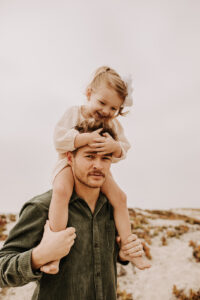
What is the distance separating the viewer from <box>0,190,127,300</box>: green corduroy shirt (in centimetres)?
197

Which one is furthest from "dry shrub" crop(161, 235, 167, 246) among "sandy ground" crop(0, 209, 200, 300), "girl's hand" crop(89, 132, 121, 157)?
"girl's hand" crop(89, 132, 121, 157)

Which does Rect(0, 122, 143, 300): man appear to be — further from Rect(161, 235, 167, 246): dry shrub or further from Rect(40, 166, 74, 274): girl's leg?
Rect(161, 235, 167, 246): dry shrub

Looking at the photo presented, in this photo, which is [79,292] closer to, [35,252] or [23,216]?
[35,252]

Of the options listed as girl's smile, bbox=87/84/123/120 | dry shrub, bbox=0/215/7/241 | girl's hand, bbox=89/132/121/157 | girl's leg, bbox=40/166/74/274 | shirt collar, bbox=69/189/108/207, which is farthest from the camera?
dry shrub, bbox=0/215/7/241

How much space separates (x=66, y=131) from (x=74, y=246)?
4.01 ft

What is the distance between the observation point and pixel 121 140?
3.15 m

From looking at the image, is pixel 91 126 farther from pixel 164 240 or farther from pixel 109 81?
pixel 164 240

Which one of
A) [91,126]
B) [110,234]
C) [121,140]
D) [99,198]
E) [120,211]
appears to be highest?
A: [121,140]

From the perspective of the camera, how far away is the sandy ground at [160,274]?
6407mm

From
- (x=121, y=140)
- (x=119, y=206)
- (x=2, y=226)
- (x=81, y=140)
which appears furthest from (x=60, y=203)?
(x=2, y=226)

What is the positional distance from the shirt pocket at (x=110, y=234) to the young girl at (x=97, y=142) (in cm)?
6

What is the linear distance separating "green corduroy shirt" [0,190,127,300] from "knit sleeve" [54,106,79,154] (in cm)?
51

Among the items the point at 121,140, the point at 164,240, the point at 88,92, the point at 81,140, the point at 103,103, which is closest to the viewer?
the point at 81,140

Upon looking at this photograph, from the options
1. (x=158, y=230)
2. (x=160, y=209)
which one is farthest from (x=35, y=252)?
(x=160, y=209)
